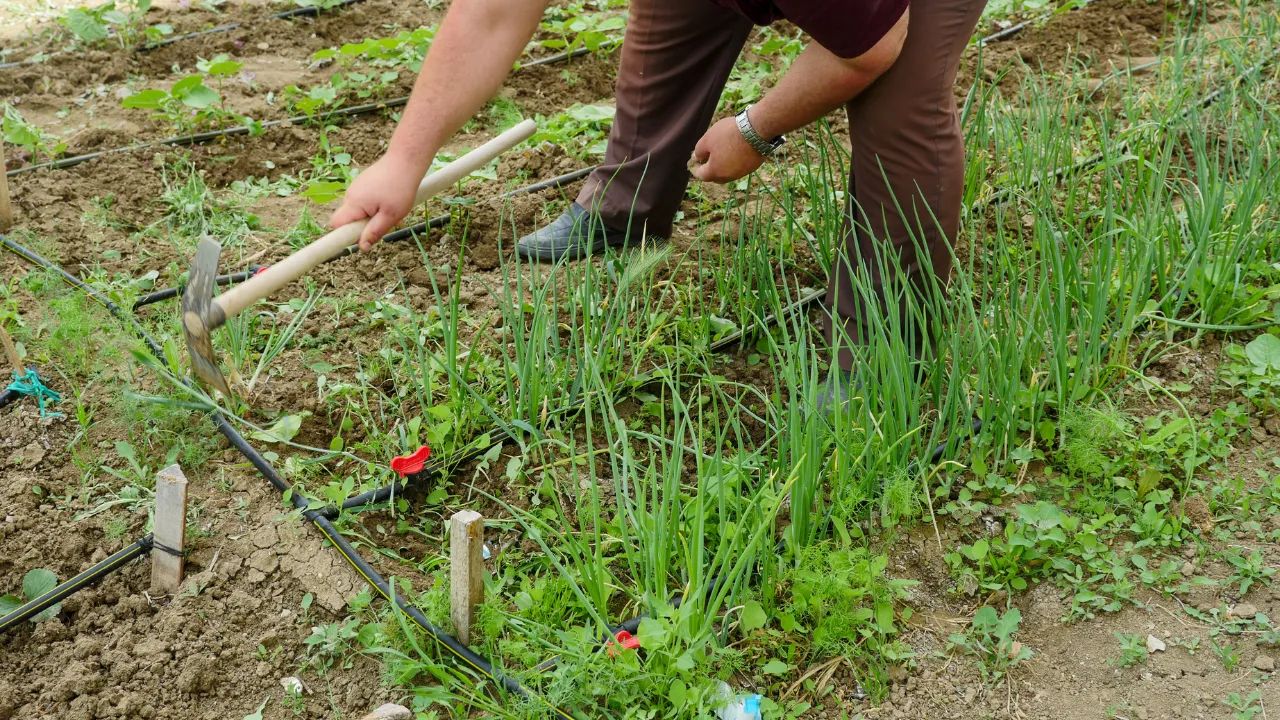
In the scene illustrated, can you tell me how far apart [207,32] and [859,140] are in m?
2.80

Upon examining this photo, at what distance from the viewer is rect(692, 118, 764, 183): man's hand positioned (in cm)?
204

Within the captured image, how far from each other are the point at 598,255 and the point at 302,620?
1.26 m

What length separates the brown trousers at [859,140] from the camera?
75.9 inches

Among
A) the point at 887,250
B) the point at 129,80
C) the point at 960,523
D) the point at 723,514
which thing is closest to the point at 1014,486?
the point at 960,523

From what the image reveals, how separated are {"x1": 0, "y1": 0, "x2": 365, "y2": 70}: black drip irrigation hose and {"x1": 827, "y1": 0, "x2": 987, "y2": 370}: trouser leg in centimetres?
268

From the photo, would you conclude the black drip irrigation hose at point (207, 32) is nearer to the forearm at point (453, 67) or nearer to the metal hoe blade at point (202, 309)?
the metal hoe blade at point (202, 309)

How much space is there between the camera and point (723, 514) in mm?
1576

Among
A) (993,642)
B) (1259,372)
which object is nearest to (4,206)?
(993,642)

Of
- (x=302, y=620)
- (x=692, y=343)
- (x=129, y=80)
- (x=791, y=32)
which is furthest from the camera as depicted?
(x=791, y=32)

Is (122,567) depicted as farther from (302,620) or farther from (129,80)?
(129,80)

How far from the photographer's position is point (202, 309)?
183 centimetres

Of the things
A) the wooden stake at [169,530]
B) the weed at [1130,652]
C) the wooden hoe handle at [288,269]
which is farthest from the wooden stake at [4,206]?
the weed at [1130,652]

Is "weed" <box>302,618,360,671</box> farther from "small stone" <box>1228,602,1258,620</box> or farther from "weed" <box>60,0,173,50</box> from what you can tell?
"weed" <box>60,0,173,50</box>

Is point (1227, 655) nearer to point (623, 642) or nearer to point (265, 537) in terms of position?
point (623, 642)
